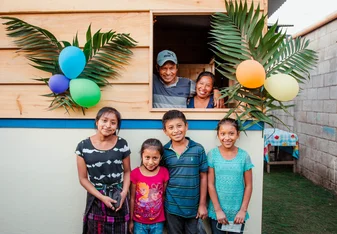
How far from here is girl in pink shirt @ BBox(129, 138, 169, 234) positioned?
2.24 m

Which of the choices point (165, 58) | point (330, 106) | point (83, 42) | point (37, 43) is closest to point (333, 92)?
point (330, 106)

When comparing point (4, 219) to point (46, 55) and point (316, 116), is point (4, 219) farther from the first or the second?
point (316, 116)

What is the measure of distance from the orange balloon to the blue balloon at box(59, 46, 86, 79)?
46.9 inches

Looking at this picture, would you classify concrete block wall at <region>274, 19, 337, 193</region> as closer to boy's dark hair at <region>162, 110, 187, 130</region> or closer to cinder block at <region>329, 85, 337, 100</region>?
cinder block at <region>329, 85, 337, 100</region>

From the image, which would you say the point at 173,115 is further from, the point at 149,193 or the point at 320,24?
the point at 320,24

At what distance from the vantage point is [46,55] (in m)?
2.52

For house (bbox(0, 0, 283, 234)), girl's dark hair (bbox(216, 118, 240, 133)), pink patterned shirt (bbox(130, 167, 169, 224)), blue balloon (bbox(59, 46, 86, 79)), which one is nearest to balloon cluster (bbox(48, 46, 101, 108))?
blue balloon (bbox(59, 46, 86, 79))

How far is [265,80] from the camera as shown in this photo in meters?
2.32

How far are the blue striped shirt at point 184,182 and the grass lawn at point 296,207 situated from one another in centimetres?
154

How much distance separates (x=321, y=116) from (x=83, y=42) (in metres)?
4.26

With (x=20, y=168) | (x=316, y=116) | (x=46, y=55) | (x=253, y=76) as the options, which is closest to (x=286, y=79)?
(x=253, y=76)

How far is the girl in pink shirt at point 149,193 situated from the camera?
7.36 ft

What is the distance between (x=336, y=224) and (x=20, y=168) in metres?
3.48

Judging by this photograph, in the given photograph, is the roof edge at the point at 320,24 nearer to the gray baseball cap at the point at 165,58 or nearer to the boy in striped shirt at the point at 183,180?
the gray baseball cap at the point at 165,58
